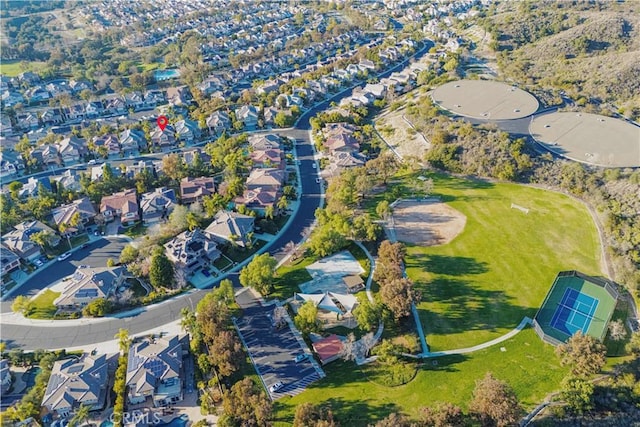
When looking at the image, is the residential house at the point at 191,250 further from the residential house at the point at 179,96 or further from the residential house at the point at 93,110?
the residential house at the point at 93,110

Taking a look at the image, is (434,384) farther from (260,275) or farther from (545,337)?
(260,275)

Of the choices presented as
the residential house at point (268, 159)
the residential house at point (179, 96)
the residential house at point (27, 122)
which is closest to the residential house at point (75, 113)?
the residential house at point (27, 122)

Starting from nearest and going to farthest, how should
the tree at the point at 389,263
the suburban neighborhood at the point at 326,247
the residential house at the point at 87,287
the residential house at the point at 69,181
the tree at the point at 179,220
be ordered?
the suburban neighborhood at the point at 326,247
the tree at the point at 389,263
the residential house at the point at 87,287
the tree at the point at 179,220
the residential house at the point at 69,181

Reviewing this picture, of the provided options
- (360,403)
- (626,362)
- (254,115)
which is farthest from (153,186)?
(626,362)

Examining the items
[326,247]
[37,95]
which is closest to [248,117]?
[326,247]

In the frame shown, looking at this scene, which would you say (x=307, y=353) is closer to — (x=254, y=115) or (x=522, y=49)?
(x=254, y=115)

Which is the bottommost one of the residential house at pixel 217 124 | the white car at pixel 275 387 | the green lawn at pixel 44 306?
the white car at pixel 275 387
